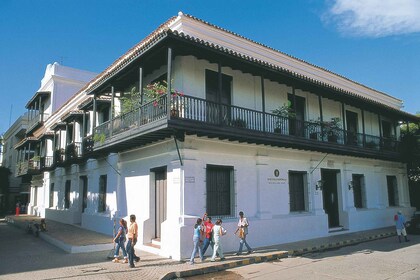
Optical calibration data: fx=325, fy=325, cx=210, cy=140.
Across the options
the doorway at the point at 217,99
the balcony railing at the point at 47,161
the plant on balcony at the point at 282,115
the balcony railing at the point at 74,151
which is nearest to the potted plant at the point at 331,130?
the plant on balcony at the point at 282,115

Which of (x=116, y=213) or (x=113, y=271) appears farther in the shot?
(x=116, y=213)

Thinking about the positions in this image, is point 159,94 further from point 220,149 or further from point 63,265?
point 63,265

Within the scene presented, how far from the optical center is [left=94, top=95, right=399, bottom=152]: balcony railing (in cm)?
1017

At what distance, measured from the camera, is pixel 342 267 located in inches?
362

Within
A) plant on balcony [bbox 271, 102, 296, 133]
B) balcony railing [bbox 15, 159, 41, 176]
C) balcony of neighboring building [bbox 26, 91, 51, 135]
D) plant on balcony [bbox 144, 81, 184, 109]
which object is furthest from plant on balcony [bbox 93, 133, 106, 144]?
balcony of neighboring building [bbox 26, 91, 51, 135]

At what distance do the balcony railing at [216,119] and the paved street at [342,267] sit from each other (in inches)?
175

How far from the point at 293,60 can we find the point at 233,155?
7888 millimetres

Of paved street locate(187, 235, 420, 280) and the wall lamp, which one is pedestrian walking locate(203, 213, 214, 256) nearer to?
paved street locate(187, 235, 420, 280)

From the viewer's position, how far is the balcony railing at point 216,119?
10.2m

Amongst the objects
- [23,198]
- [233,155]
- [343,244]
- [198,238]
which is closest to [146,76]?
[233,155]

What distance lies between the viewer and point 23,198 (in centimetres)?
3434

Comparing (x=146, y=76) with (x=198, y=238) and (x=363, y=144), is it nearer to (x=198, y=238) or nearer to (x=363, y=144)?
(x=198, y=238)

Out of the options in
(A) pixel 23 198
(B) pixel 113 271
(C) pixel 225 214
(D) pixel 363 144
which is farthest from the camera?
(A) pixel 23 198

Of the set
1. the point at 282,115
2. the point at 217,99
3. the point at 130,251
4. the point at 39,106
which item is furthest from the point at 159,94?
the point at 39,106
